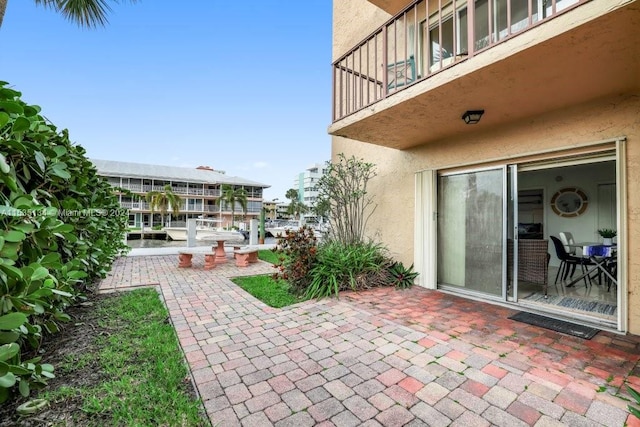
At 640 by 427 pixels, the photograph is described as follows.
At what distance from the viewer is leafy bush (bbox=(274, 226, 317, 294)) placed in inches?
209

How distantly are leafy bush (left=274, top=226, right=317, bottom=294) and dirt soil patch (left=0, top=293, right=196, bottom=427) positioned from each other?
2827 millimetres

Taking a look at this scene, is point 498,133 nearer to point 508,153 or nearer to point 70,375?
point 508,153

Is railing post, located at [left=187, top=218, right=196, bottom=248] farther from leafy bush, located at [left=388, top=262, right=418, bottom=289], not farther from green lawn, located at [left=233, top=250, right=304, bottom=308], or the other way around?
leafy bush, located at [left=388, top=262, right=418, bottom=289]

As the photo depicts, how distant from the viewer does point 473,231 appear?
16.7 ft

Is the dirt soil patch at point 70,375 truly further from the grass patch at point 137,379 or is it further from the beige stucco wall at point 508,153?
the beige stucco wall at point 508,153

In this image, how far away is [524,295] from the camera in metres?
4.91

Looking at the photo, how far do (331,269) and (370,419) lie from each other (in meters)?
3.44

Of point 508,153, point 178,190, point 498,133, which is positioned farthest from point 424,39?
point 178,190

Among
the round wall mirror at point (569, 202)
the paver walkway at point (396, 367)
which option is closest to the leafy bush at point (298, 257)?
the paver walkway at point (396, 367)

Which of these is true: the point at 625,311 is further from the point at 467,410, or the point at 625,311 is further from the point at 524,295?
the point at 467,410

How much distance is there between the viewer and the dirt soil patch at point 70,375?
1899mm

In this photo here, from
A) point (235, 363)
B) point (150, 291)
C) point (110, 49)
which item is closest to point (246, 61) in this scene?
point (110, 49)

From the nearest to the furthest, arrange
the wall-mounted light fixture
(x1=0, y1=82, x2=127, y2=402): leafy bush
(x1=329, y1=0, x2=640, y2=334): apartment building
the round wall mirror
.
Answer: (x1=0, y1=82, x2=127, y2=402): leafy bush < (x1=329, y1=0, x2=640, y2=334): apartment building < the wall-mounted light fixture < the round wall mirror

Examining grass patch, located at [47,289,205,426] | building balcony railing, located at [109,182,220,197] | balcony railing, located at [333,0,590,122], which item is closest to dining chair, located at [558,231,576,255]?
balcony railing, located at [333,0,590,122]
